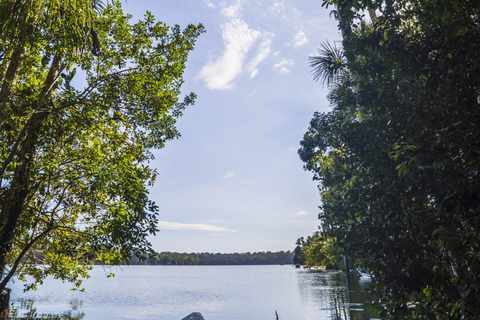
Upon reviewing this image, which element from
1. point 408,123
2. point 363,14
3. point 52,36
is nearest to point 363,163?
point 408,123

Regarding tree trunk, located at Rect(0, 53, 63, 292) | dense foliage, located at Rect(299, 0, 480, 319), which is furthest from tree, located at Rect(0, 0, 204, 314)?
dense foliage, located at Rect(299, 0, 480, 319)

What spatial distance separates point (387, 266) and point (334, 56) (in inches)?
355

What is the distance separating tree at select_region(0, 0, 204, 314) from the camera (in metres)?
8.25

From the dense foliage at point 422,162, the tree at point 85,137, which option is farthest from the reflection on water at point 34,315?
the dense foliage at point 422,162

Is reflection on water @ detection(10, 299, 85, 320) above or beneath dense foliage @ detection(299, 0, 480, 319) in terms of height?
beneath

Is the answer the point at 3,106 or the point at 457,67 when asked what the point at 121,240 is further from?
the point at 457,67

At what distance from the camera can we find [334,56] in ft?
42.2

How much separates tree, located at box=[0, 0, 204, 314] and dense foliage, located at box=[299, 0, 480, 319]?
579 cm

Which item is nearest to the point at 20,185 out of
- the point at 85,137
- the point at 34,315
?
the point at 85,137

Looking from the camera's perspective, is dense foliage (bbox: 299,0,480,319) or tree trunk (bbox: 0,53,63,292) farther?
tree trunk (bbox: 0,53,63,292)

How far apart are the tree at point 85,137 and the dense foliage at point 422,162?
579cm

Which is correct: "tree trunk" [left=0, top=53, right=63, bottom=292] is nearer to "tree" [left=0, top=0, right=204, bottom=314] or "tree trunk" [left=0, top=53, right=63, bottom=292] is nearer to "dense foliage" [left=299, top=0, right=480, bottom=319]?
"tree" [left=0, top=0, right=204, bottom=314]

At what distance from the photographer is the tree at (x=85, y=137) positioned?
8250 mm

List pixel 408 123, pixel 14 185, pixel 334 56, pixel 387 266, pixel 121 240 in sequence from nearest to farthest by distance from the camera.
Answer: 1. pixel 387 266
2. pixel 408 123
3. pixel 14 185
4. pixel 121 240
5. pixel 334 56
